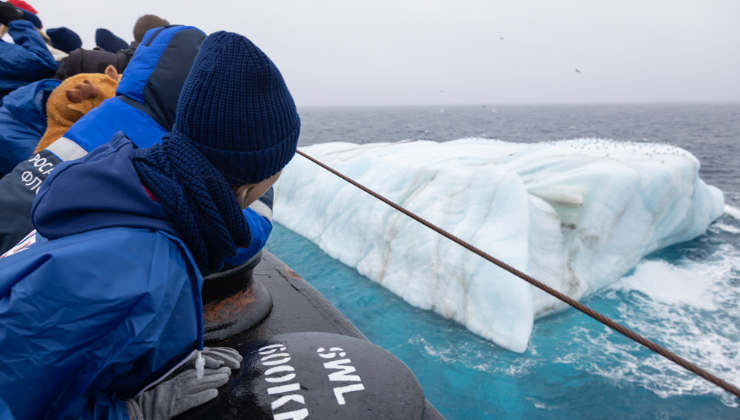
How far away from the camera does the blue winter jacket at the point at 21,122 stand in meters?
2.75

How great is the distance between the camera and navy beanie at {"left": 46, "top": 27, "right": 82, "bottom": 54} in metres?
4.38

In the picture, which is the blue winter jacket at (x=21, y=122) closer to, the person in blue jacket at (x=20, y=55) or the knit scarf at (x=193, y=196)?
the person in blue jacket at (x=20, y=55)

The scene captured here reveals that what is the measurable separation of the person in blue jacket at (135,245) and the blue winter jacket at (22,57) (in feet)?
11.3

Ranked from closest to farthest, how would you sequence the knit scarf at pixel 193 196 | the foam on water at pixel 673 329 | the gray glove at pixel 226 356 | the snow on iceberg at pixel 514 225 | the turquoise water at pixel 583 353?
1. the knit scarf at pixel 193 196
2. the gray glove at pixel 226 356
3. the turquoise water at pixel 583 353
4. the foam on water at pixel 673 329
5. the snow on iceberg at pixel 514 225

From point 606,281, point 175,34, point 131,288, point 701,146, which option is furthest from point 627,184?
point 701,146

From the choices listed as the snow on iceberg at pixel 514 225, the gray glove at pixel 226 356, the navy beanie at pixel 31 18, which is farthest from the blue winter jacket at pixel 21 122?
the snow on iceberg at pixel 514 225

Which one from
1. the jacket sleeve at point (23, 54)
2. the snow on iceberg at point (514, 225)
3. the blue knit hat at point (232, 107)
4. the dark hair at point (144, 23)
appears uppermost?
the dark hair at point (144, 23)

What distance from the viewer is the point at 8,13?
3.53m

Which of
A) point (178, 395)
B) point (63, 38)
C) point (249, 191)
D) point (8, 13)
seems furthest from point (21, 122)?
point (249, 191)

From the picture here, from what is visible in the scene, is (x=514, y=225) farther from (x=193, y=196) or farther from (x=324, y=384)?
(x=193, y=196)

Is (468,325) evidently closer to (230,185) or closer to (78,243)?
(230,185)

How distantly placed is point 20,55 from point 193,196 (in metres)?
3.79

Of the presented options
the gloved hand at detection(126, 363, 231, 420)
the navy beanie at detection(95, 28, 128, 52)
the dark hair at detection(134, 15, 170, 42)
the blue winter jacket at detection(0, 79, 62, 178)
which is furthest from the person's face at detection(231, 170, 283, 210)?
the navy beanie at detection(95, 28, 128, 52)

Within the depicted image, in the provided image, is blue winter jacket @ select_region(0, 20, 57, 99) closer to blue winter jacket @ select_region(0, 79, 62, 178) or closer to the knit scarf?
blue winter jacket @ select_region(0, 79, 62, 178)
